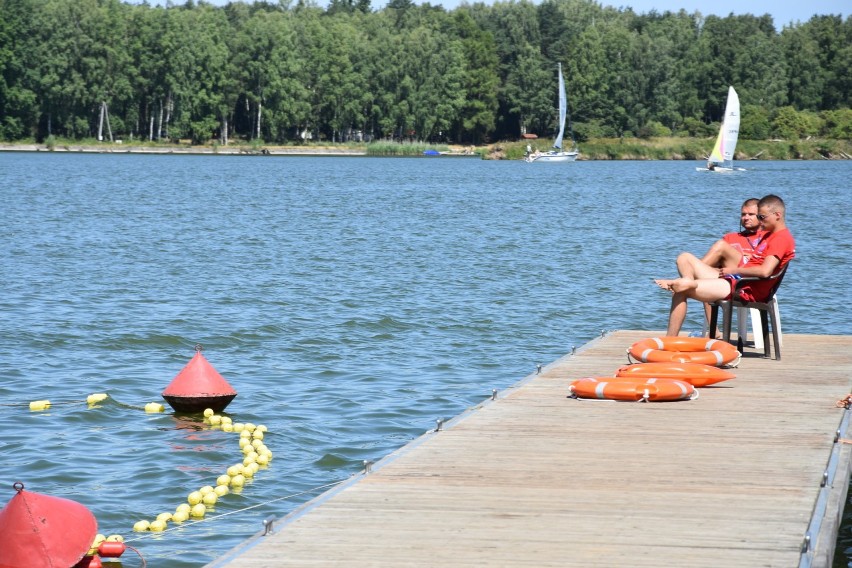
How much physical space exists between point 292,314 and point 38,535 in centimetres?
1429

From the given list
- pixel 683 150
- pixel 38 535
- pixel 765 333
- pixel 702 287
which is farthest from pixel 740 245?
pixel 683 150

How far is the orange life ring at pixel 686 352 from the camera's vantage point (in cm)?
1140

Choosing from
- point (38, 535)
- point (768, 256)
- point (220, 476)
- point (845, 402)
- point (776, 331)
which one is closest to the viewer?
point (38, 535)

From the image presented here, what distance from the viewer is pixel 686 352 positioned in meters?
11.5

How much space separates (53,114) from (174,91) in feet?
35.7

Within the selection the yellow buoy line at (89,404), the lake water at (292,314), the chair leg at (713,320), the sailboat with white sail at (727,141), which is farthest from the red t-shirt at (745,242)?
the sailboat with white sail at (727,141)

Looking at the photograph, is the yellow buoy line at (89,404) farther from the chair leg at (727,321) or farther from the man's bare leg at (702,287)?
the chair leg at (727,321)

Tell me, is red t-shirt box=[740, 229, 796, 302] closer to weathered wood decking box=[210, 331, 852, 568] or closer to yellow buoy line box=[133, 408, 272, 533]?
weathered wood decking box=[210, 331, 852, 568]

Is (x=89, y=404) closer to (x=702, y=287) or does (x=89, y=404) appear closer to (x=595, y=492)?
(x=702, y=287)

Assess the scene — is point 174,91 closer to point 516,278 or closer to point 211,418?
point 516,278

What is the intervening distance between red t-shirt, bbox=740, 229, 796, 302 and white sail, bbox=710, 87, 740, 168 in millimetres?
66739

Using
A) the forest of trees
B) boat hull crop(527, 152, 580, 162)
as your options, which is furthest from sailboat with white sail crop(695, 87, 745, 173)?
the forest of trees

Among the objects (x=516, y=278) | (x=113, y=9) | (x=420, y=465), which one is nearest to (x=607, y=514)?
(x=420, y=465)

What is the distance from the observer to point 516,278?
91.4ft
